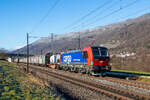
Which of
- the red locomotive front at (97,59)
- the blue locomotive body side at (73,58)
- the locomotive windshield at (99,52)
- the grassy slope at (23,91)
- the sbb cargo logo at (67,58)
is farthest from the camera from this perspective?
the sbb cargo logo at (67,58)

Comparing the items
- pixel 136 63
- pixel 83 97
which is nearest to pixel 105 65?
pixel 83 97

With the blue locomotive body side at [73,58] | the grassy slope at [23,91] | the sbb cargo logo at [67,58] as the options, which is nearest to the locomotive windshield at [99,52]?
the blue locomotive body side at [73,58]

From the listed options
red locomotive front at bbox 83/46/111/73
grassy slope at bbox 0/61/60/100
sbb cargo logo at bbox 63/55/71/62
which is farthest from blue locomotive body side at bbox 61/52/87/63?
grassy slope at bbox 0/61/60/100

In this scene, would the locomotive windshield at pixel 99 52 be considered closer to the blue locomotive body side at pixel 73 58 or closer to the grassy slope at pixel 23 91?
the blue locomotive body side at pixel 73 58

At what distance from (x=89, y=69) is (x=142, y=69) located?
15.4 metres

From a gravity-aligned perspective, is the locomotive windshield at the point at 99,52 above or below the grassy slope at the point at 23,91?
above

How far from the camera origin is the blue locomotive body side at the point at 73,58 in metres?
21.5

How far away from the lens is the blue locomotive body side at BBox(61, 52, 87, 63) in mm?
21469

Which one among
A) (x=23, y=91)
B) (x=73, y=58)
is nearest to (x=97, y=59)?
(x=73, y=58)

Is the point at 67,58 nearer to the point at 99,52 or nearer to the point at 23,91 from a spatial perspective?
the point at 99,52

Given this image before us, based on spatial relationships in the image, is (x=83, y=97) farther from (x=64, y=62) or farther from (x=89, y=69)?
(x=64, y=62)

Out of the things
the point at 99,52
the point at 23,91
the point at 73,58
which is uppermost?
the point at 99,52

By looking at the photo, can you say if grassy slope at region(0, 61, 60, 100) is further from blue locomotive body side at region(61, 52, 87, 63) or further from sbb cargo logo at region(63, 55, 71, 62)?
sbb cargo logo at region(63, 55, 71, 62)

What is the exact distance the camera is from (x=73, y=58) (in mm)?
24078
